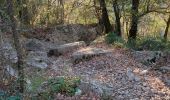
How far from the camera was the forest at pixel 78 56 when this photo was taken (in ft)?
25.3

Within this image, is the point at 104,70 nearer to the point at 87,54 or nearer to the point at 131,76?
the point at 131,76

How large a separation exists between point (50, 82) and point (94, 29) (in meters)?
11.3

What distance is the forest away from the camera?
25.3 feet

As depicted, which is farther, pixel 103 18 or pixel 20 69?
pixel 103 18

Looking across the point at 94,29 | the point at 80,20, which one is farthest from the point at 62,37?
the point at 80,20

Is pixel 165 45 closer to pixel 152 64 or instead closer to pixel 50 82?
pixel 152 64

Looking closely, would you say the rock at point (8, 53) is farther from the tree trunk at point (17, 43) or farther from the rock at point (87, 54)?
the rock at point (87, 54)

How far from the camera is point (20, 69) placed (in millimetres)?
7551

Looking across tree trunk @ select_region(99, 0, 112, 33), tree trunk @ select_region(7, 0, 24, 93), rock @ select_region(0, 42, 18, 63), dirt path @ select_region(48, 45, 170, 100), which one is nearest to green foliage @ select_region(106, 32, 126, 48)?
dirt path @ select_region(48, 45, 170, 100)

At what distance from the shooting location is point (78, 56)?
501 inches

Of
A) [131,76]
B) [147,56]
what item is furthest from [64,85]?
[147,56]

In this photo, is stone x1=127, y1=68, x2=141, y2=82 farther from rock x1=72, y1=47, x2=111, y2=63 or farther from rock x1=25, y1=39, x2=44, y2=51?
rock x1=25, y1=39, x2=44, y2=51

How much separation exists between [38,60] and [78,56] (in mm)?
1481

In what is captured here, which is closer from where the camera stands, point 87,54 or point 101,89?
point 101,89
